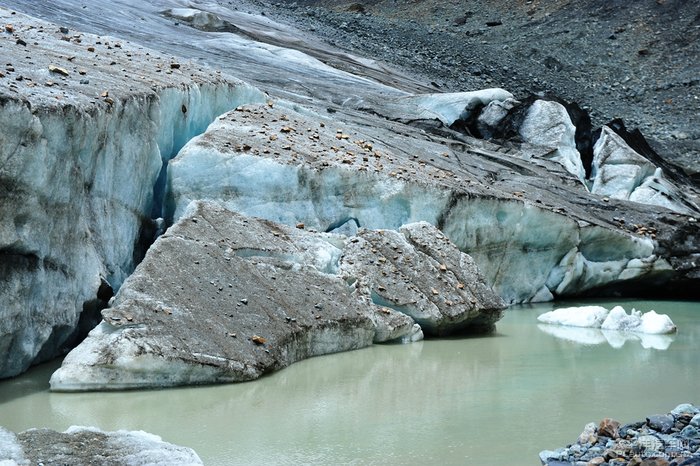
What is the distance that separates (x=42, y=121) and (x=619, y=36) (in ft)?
87.4

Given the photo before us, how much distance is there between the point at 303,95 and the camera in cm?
1594

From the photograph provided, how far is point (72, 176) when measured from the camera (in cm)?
777

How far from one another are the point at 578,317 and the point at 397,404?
14.9ft

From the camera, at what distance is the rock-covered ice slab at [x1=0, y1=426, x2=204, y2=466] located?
4.61m

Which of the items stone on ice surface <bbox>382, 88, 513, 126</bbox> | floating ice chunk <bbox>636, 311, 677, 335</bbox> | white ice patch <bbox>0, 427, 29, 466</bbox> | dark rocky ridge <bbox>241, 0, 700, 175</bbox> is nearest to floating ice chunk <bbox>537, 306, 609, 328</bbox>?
floating ice chunk <bbox>636, 311, 677, 335</bbox>

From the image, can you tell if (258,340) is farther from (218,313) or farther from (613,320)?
(613,320)

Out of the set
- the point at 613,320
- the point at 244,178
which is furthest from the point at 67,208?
the point at 613,320

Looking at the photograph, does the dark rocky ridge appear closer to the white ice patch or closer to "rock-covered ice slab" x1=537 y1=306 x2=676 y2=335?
"rock-covered ice slab" x1=537 y1=306 x2=676 y2=335

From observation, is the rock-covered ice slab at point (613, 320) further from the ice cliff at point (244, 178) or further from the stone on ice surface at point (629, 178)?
the stone on ice surface at point (629, 178)

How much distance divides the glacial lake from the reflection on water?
0.58 meters

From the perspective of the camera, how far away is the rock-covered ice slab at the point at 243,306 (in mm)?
6898

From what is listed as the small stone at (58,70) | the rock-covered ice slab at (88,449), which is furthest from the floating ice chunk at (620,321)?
the rock-covered ice slab at (88,449)

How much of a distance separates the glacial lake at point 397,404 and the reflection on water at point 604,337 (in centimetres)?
58

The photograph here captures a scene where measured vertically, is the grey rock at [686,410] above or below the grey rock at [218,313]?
above
